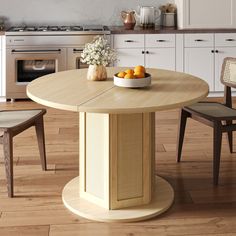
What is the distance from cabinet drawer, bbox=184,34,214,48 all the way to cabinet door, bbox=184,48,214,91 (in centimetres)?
6

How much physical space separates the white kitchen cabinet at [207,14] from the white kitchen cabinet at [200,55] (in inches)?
6.2

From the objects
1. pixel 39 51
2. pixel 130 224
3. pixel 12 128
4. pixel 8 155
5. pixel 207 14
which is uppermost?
pixel 207 14

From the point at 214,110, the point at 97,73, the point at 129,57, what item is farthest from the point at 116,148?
the point at 129,57

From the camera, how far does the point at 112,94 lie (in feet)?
9.48

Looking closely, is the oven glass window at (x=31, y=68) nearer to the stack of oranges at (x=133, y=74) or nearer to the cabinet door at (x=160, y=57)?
the cabinet door at (x=160, y=57)

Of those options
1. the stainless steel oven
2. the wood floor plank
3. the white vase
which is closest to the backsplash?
the stainless steel oven

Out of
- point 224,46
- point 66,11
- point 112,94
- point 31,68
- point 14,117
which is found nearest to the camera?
point 112,94

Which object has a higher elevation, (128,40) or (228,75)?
(128,40)

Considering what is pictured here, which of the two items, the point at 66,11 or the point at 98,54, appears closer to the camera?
the point at 98,54

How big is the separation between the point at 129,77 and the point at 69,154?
1305 mm

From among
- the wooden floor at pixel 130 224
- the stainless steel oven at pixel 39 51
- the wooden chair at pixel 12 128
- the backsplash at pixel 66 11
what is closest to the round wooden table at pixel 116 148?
the wooden floor at pixel 130 224

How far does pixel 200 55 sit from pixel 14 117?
10.5ft

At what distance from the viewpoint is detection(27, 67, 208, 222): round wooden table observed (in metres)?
2.86

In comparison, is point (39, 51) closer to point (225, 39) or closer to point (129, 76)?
point (225, 39)
